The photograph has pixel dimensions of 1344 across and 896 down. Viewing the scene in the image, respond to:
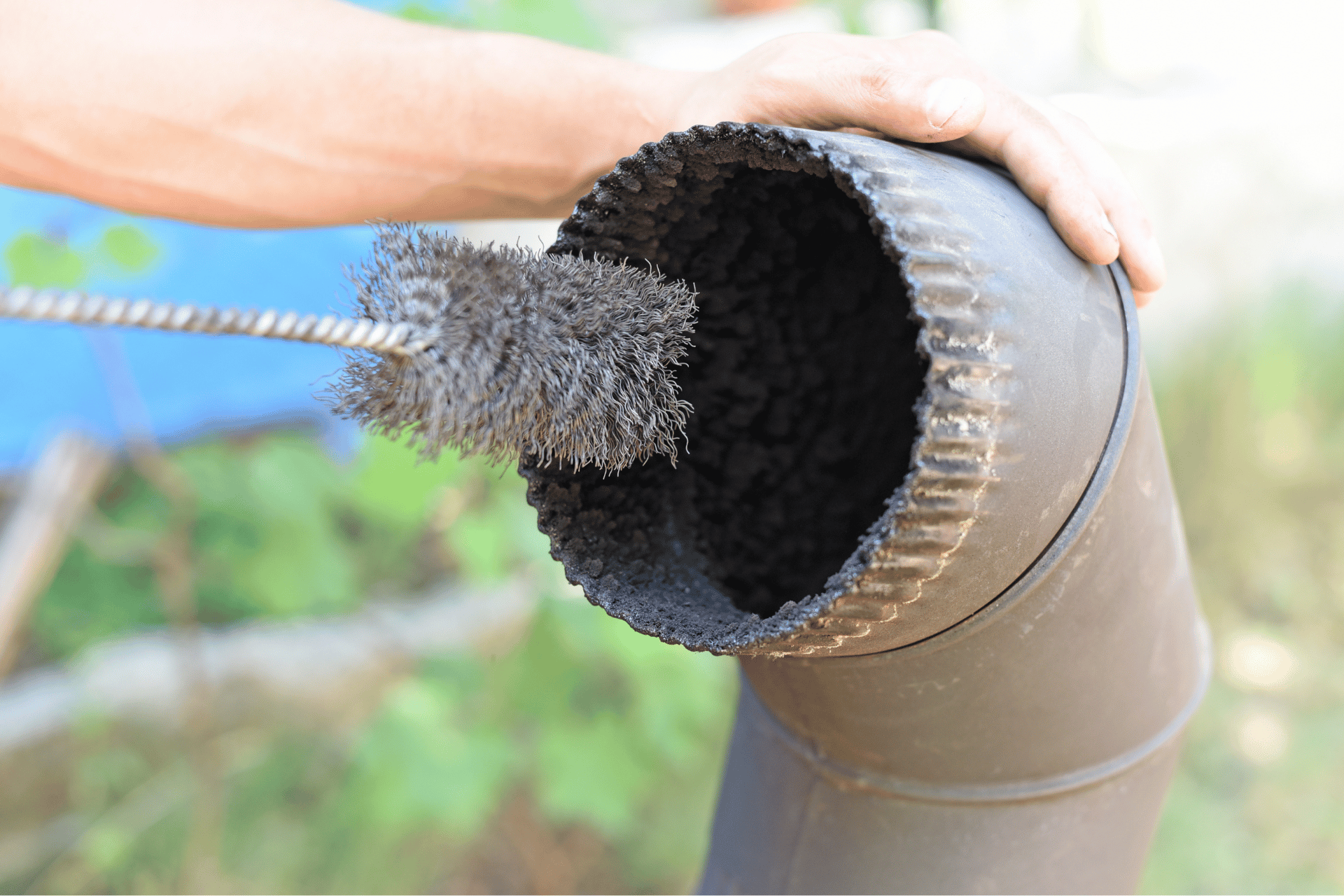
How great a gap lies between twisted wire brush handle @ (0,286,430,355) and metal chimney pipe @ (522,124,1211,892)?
184mm

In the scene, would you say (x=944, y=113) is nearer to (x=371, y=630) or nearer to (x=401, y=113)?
(x=401, y=113)

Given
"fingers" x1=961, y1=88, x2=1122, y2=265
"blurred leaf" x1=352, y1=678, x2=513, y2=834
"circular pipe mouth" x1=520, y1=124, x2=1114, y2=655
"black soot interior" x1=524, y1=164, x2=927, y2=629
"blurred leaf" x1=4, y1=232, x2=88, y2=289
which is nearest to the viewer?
"circular pipe mouth" x1=520, y1=124, x2=1114, y2=655

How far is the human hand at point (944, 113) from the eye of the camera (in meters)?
0.70

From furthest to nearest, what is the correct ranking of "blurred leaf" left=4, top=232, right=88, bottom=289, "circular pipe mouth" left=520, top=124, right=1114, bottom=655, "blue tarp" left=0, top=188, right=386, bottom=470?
"blue tarp" left=0, top=188, right=386, bottom=470
"blurred leaf" left=4, top=232, right=88, bottom=289
"circular pipe mouth" left=520, top=124, right=1114, bottom=655

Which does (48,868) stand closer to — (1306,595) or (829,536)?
(829,536)

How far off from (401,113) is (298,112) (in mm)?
97

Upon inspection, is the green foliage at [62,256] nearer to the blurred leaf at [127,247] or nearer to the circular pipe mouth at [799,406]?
the blurred leaf at [127,247]

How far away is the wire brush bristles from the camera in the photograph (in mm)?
557

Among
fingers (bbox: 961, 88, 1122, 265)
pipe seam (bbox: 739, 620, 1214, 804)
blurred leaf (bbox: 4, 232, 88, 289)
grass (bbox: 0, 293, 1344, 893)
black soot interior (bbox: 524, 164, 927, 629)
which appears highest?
fingers (bbox: 961, 88, 1122, 265)

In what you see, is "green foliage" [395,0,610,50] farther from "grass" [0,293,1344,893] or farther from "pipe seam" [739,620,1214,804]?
"pipe seam" [739,620,1214,804]

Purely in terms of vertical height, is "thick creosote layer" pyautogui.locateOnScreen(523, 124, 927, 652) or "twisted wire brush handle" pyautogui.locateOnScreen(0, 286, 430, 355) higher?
"twisted wire brush handle" pyautogui.locateOnScreen(0, 286, 430, 355)

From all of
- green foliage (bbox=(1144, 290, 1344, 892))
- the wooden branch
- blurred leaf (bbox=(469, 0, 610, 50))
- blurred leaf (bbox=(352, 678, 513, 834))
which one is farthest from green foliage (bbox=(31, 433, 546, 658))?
green foliage (bbox=(1144, 290, 1344, 892))

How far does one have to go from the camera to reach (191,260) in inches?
90.9

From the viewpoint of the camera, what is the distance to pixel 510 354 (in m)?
0.59
